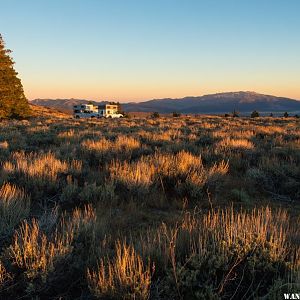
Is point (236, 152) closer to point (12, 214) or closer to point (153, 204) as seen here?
point (153, 204)

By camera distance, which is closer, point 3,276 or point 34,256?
point 3,276

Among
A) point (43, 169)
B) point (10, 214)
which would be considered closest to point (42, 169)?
point (43, 169)

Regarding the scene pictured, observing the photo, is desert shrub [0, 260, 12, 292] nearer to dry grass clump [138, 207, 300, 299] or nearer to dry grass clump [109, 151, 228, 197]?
dry grass clump [138, 207, 300, 299]

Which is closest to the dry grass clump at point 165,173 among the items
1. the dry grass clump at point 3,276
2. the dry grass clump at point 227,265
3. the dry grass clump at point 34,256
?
the dry grass clump at point 227,265

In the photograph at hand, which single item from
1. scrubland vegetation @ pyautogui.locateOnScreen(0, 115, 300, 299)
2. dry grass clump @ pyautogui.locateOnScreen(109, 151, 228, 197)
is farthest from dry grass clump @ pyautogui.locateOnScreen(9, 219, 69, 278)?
dry grass clump @ pyautogui.locateOnScreen(109, 151, 228, 197)

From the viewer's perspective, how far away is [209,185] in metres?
7.20

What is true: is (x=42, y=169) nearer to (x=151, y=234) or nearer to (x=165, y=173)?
(x=165, y=173)

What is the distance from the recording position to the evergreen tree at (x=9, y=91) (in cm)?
3551

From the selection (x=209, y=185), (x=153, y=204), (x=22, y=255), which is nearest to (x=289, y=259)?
(x=22, y=255)

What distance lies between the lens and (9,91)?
36.2m

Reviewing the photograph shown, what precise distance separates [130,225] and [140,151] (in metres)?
5.77

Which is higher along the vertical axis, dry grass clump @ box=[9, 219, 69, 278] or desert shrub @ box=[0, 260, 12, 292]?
dry grass clump @ box=[9, 219, 69, 278]

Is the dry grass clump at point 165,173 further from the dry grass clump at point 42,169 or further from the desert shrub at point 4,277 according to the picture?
the desert shrub at point 4,277

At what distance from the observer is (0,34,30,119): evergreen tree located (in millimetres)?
35509
